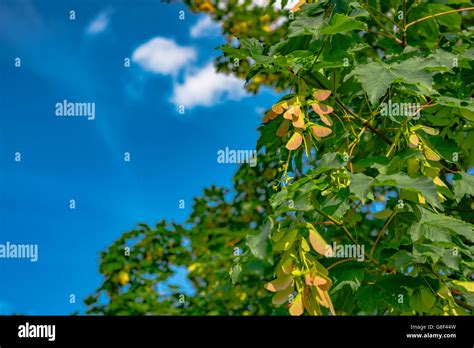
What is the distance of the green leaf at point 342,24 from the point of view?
194cm

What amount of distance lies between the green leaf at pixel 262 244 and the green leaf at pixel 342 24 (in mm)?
698

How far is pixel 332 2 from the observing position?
84.0 inches

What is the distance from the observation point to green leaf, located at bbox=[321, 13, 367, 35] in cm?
194

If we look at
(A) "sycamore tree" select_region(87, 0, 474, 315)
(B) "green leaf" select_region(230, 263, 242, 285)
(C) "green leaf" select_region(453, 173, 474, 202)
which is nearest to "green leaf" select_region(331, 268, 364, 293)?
(A) "sycamore tree" select_region(87, 0, 474, 315)

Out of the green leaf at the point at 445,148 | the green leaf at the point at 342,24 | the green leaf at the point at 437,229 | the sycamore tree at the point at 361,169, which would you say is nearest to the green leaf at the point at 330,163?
the sycamore tree at the point at 361,169

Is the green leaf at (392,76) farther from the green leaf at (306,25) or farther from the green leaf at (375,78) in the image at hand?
the green leaf at (306,25)

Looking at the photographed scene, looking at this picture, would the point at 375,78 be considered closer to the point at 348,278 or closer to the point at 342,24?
the point at 342,24

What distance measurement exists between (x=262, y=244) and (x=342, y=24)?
0.80m

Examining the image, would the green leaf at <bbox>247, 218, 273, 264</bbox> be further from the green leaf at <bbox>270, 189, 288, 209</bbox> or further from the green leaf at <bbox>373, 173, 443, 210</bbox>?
the green leaf at <bbox>373, 173, 443, 210</bbox>

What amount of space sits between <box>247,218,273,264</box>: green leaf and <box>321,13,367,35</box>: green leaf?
70 cm

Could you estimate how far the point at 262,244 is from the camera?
175 centimetres
